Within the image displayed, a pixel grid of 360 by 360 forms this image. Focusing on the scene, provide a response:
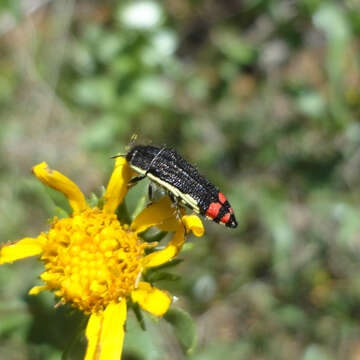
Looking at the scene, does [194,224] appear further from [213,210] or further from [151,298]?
[151,298]

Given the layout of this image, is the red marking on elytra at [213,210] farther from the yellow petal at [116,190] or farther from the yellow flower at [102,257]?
the yellow petal at [116,190]

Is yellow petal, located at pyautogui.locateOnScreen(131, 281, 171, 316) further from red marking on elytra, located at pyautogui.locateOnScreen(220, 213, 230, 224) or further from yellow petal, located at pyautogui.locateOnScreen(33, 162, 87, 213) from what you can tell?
yellow petal, located at pyautogui.locateOnScreen(33, 162, 87, 213)

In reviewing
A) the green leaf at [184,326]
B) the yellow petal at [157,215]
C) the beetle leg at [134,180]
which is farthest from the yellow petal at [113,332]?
the beetle leg at [134,180]

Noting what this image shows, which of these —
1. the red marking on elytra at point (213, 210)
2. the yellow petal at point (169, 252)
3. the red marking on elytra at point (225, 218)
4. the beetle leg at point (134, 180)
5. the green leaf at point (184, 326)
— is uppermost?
the beetle leg at point (134, 180)

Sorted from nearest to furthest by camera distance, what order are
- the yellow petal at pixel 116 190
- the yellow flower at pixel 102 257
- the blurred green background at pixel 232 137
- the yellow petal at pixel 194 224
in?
the yellow petal at pixel 194 224
the yellow flower at pixel 102 257
the yellow petal at pixel 116 190
the blurred green background at pixel 232 137

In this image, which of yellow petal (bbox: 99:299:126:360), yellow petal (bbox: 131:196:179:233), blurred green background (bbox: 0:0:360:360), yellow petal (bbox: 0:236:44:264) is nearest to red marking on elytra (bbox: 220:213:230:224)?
yellow petal (bbox: 131:196:179:233)

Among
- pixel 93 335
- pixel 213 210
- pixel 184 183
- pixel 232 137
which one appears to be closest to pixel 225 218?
pixel 213 210
